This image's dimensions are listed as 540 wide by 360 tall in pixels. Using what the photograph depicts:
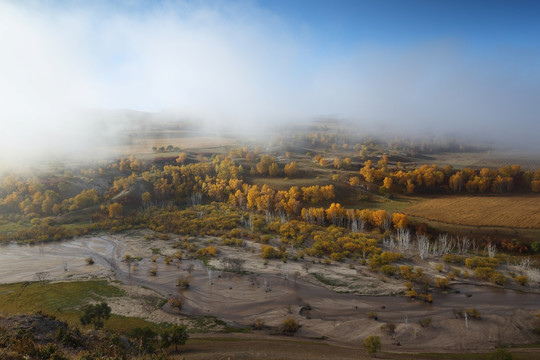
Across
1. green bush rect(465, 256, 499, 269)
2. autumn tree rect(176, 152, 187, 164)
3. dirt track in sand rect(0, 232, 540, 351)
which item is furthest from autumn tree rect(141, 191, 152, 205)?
green bush rect(465, 256, 499, 269)

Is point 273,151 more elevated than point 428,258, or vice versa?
point 273,151

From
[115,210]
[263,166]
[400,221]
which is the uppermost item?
[263,166]

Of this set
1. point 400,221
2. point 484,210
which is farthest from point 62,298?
point 484,210

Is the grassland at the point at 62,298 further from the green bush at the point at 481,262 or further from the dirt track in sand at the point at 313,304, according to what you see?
the green bush at the point at 481,262

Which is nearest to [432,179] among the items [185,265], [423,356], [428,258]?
[428,258]

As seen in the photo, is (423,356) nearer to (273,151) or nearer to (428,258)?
(428,258)

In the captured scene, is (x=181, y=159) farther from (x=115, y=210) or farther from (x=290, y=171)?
(x=290, y=171)

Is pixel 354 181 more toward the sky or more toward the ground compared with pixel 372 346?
more toward the sky
